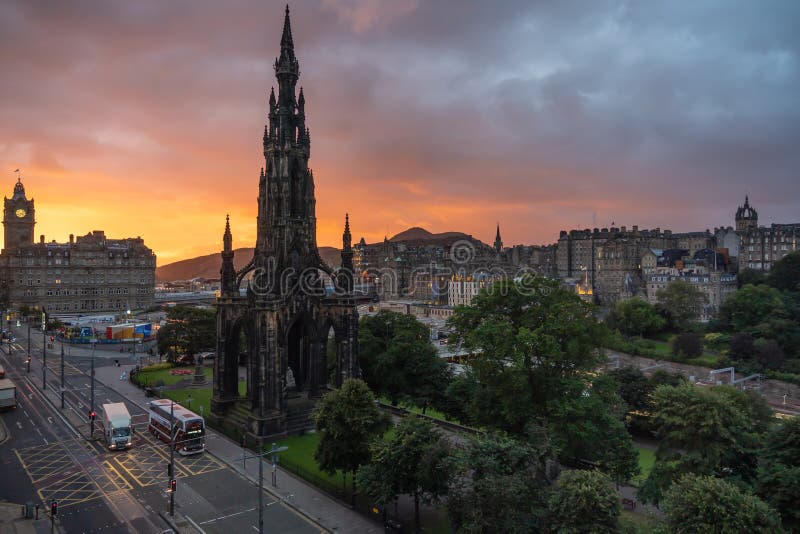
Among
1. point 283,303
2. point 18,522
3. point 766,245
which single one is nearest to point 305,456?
point 283,303

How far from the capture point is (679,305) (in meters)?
111

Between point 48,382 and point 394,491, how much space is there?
62.5 meters

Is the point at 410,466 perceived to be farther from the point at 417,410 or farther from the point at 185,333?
the point at 185,333

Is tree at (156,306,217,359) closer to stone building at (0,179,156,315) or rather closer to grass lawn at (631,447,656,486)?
grass lawn at (631,447,656,486)

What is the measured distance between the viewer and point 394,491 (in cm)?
2983

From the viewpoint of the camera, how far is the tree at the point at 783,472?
2369 centimetres

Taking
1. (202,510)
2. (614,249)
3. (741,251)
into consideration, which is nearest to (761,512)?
(202,510)

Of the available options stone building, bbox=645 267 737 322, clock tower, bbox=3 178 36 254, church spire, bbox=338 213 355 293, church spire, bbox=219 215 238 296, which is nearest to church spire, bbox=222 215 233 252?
church spire, bbox=219 215 238 296

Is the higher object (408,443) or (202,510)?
(408,443)

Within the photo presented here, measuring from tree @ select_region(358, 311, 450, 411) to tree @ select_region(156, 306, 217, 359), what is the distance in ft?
125

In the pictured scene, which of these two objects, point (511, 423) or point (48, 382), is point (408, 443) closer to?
point (511, 423)

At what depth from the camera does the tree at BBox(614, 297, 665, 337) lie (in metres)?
106

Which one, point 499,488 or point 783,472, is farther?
point 783,472

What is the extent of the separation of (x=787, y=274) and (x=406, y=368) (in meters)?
100
